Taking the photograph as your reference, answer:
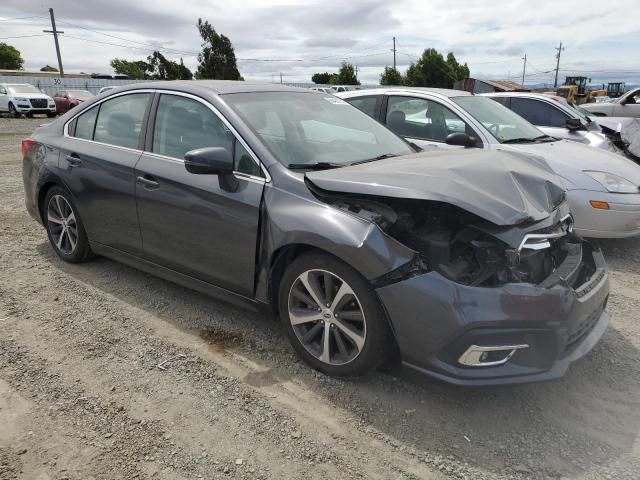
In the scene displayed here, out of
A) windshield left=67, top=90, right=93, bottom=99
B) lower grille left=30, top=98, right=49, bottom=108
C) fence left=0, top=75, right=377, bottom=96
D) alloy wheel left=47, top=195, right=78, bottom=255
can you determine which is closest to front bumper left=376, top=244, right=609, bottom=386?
alloy wheel left=47, top=195, right=78, bottom=255

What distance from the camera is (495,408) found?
2.69 meters

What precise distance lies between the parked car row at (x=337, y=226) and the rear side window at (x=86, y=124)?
0.01 m

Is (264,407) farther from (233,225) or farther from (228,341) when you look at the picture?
(233,225)

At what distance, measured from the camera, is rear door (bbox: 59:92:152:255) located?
379 centimetres

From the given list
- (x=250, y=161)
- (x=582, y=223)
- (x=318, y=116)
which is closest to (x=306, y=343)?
(x=250, y=161)

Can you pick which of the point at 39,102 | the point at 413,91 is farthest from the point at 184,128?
the point at 39,102

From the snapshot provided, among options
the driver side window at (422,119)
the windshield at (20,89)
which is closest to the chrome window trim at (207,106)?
the driver side window at (422,119)

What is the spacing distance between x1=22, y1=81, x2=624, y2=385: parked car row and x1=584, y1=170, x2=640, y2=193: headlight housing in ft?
6.27

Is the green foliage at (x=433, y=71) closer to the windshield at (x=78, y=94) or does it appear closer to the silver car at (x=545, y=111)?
the windshield at (x=78, y=94)

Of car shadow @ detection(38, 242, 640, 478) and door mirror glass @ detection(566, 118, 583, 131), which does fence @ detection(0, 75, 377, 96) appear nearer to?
door mirror glass @ detection(566, 118, 583, 131)

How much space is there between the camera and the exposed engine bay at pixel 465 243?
8.34ft

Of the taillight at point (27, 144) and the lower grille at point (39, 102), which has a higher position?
the taillight at point (27, 144)

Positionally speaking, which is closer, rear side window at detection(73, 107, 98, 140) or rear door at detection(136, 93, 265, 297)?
rear door at detection(136, 93, 265, 297)

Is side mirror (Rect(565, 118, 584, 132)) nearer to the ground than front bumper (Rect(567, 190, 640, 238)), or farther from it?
farther from it
